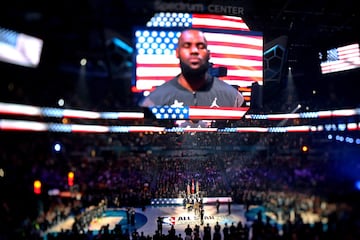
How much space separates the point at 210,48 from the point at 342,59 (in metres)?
4.36

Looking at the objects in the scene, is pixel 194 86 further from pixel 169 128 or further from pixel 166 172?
pixel 166 172

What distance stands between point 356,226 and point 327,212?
21.2 inches

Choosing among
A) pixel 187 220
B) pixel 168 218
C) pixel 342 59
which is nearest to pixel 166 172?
pixel 168 218

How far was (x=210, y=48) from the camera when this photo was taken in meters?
5.94

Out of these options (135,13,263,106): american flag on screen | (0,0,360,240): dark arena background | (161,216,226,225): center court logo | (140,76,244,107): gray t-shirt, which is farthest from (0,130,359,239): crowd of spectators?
(135,13,263,106): american flag on screen

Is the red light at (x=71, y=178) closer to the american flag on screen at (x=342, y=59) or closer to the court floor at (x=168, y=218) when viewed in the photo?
the court floor at (x=168, y=218)

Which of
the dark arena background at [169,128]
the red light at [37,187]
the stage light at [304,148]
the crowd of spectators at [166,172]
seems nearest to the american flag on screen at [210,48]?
the dark arena background at [169,128]

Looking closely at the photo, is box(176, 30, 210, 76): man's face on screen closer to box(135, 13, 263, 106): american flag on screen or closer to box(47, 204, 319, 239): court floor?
box(135, 13, 263, 106): american flag on screen

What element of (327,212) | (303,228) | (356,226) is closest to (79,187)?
(303,228)

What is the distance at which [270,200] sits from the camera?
22.3 ft

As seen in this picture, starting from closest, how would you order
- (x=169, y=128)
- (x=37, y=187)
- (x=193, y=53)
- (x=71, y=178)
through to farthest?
(x=193, y=53), (x=37, y=187), (x=71, y=178), (x=169, y=128)

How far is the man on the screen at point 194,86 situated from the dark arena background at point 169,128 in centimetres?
15

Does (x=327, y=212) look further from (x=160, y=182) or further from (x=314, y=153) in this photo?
(x=160, y=182)

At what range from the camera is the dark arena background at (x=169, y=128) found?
19.6 ft
